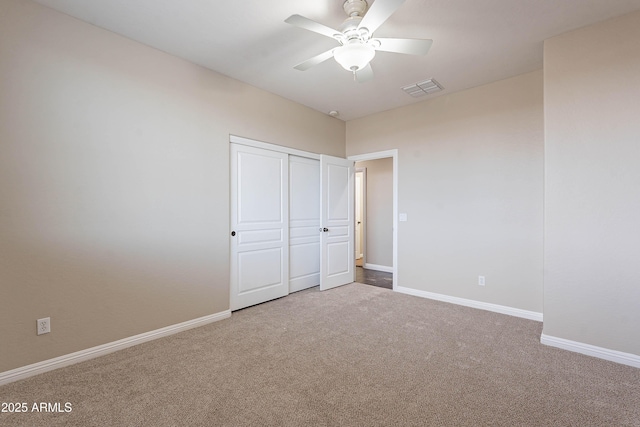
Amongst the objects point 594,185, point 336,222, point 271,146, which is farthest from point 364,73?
point 336,222

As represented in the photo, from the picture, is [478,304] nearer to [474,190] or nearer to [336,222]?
[474,190]

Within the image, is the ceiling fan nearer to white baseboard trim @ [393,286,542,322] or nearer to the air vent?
the air vent

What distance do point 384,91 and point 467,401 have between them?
3.43 meters

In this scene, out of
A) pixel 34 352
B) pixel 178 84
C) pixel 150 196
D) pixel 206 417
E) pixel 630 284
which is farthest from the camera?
pixel 178 84

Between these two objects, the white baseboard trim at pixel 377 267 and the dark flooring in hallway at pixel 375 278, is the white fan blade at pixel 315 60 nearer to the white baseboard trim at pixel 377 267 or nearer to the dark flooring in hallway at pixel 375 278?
the dark flooring in hallway at pixel 375 278

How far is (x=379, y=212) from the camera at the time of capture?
619cm

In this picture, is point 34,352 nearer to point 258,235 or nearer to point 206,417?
point 206,417

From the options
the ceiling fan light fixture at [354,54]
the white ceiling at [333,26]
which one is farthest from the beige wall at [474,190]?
the ceiling fan light fixture at [354,54]

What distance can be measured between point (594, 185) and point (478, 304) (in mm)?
1875

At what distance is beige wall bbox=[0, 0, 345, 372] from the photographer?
2.07 metres

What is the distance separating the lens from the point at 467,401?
1.81 m

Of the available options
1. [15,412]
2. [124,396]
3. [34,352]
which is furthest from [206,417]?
[34,352]

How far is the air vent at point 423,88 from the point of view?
351 cm

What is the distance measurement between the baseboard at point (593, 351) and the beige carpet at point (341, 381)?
0.07 meters
